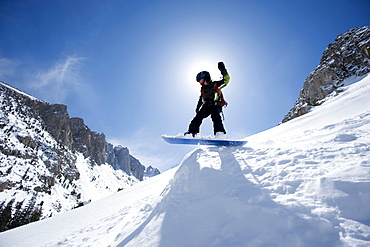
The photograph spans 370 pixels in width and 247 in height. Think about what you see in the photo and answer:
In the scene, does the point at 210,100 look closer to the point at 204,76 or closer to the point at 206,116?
the point at 206,116

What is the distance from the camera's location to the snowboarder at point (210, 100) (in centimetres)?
555

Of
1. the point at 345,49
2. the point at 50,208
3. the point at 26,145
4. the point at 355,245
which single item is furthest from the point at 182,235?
the point at 26,145

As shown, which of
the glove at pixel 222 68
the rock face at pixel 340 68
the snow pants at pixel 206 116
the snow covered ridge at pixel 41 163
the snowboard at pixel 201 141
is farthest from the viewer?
the snow covered ridge at pixel 41 163

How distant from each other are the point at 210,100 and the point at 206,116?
575mm

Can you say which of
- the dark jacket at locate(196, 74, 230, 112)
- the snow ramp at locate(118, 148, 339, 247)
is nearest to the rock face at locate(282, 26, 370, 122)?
the dark jacket at locate(196, 74, 230, 112)

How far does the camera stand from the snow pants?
5404mm

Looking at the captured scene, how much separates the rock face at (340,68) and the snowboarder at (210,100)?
117ft

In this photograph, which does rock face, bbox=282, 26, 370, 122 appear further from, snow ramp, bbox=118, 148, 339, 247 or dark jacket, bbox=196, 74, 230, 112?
snow ramp, bbox=118, 148, 339, 247

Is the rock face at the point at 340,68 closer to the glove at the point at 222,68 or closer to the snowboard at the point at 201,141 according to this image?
the glove at the point at 222,68

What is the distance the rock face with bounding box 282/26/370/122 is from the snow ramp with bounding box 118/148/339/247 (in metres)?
38.9

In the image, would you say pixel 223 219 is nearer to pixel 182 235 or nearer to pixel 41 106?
pixel 182 235

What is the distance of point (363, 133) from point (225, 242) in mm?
2587

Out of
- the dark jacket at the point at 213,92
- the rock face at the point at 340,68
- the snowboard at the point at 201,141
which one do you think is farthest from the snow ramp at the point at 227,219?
the rock face at the point at 340,68

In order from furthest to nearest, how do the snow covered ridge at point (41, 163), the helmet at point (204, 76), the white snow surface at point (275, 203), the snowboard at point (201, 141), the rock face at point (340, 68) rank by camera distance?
1. the snow covered ridge at point (41, 163)
2. the rock face at point (340, 68)
3. the helmet at point (204, 76)
4. the snowboard at point (201, 141)
5. the white snow surface at point (275, 203)
